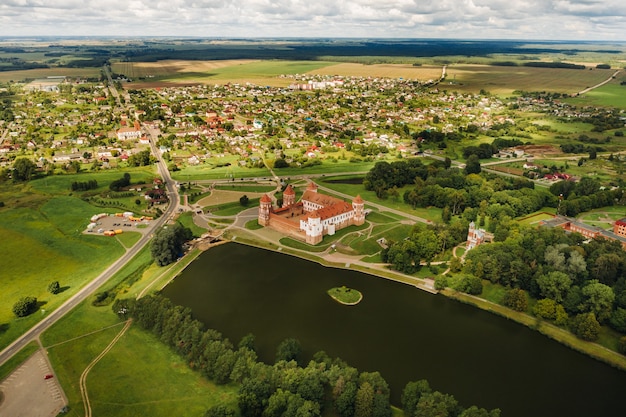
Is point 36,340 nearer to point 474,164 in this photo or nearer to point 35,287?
point 35,287

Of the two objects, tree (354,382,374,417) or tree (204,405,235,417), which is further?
tree (354,382,374,417)

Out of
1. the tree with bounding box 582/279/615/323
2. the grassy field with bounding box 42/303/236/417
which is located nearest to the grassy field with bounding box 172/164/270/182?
the grassy field with bounding box 42/303/236/417

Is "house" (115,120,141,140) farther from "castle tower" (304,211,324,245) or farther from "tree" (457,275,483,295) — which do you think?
"tree" (457,275,483,295)

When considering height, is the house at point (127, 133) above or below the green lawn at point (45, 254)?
above

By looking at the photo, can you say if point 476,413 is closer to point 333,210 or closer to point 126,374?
point 126,374

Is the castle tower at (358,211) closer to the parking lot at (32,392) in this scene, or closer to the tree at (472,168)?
the tree at (472,168)

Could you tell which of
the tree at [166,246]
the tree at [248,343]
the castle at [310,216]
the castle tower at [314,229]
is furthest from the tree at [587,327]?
the tree at [166,246]
